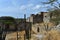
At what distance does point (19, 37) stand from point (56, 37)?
6.20 meters

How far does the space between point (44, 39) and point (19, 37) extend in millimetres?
5483

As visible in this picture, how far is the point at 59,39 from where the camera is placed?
31.0 feet

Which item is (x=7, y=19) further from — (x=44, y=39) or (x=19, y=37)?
(x=44, y=39)

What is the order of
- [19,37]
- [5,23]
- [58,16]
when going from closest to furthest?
[58,16]
[19,37]
[5,23]

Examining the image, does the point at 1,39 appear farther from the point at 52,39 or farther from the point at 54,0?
the point at 54,0

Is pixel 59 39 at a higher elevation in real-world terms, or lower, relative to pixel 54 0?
lower

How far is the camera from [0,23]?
28406 millimetres

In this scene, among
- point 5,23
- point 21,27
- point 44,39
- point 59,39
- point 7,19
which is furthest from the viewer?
point 7,19

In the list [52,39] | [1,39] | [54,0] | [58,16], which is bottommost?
[1,39]


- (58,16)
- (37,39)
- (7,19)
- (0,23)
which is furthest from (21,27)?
(58,16)

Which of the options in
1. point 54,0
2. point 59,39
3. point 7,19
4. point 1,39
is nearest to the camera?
point 54,0

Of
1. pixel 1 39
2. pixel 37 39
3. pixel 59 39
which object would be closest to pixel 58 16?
pixel 59 39

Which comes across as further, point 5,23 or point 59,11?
point 5,23

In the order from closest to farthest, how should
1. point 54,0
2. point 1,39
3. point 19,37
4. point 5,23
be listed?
point 54,0 < point 19,37 < point 1,39 < point 5,23
